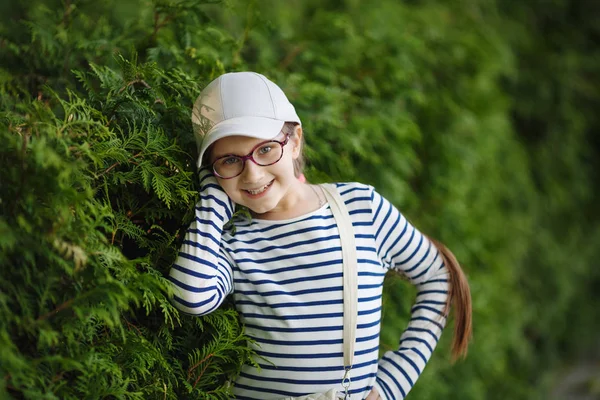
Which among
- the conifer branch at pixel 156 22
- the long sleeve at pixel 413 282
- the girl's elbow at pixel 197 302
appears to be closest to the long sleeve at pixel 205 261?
the girl's elbow at pixel 197 302

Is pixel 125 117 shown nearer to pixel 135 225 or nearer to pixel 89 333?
pixel 135 225

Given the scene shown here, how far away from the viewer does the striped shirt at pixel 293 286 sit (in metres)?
1.89

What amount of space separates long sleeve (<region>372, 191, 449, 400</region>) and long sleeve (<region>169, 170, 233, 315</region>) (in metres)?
0.49

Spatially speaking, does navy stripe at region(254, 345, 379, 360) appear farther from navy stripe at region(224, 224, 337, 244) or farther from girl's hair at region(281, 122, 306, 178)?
girl's hair at region(281, 122, 306, 178)

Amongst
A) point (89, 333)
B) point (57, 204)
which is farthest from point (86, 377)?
point (57, 204)

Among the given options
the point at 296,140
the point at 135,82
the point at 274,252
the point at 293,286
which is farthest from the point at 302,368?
the point at 135,82

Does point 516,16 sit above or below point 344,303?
above

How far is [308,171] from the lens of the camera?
2385mm

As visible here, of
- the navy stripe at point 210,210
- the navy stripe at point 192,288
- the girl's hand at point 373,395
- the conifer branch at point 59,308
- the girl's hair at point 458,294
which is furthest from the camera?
the girl's hair at point 458,294

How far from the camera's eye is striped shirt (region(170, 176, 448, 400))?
189 centimetres

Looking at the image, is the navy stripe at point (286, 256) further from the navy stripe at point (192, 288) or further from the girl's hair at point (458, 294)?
the girl's hair at point (458, 294)

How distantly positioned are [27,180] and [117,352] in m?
0.52

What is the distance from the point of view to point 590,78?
19.6 ft

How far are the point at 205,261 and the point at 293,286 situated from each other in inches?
10.8
